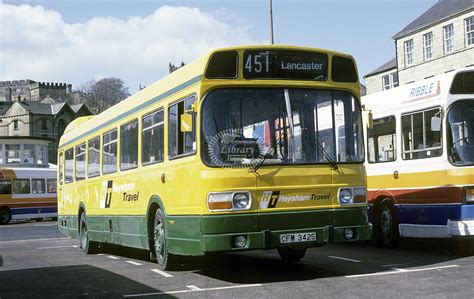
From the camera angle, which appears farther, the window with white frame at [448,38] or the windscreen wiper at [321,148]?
the window with white frame at [448,38]

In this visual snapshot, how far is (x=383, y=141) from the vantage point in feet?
45.3

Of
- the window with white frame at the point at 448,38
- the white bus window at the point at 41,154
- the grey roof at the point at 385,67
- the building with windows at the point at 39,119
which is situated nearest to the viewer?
the window with white frame at the point at 448,38

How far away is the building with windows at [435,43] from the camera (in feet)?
149

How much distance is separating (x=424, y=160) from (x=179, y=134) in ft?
16.2

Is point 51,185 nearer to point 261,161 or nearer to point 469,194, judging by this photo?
point 469,194

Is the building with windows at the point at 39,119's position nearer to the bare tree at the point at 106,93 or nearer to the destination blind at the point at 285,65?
the bare tree at the point at 106,93

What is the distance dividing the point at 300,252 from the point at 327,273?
162 centimetres

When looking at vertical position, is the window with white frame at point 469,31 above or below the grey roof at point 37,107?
below

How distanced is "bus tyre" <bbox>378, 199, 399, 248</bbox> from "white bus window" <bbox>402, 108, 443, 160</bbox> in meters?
1.16

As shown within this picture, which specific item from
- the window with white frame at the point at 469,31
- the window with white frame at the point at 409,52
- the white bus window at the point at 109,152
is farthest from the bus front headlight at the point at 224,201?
the window with white frame at the point at 409,52

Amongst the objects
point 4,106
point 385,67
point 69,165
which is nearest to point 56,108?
point 4,106

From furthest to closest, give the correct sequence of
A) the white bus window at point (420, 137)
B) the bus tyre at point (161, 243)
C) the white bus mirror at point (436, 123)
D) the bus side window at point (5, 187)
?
the bus side window at point (5, 187) → the white bus window at point (420, 137) → the white bus mirror at point (436, 123) → the bus tyre at point (161, 243)

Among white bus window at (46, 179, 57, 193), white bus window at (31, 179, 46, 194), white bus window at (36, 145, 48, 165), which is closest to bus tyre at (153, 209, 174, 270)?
white bus window at (31, 179, 46, 194)

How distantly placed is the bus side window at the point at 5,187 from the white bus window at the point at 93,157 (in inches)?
1026
